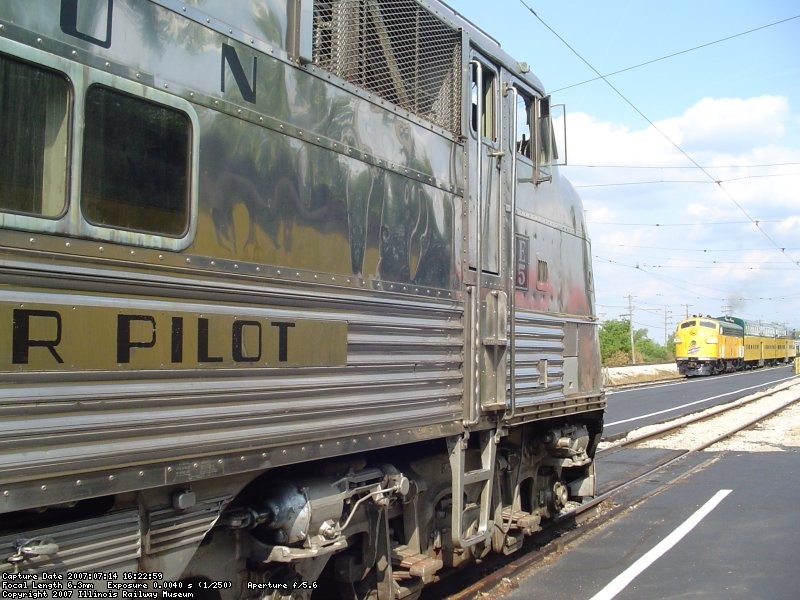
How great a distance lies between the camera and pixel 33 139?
265 cm

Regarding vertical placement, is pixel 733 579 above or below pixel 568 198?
below

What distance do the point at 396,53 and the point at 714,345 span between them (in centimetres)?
4256

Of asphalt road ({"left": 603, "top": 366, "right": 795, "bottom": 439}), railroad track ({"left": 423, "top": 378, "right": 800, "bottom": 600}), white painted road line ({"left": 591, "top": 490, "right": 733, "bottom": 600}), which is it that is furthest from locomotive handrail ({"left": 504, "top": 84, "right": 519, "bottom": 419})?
asphalt road ({"left": 603, "top": 366, "right": 795, "bottom": 439})

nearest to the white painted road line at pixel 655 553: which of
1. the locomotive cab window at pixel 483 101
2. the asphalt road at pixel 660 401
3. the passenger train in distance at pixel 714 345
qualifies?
the locomotive cab window at pixel 483 101

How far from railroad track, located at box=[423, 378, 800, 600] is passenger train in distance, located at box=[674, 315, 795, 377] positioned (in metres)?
20.7

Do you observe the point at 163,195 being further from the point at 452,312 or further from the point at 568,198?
the point at 568,198

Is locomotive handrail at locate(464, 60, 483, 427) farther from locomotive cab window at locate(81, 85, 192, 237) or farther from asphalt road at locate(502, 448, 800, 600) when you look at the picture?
locomotive cab window at locate(81, 85, 192, 237)

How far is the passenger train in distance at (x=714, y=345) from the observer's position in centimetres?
4322

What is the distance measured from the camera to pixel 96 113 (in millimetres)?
2838

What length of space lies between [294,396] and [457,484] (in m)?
1.84

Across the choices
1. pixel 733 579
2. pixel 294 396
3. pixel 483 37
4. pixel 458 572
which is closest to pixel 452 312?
pixel 294 396

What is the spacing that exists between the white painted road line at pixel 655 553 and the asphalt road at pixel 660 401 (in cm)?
596

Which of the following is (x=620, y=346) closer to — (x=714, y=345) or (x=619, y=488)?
(x=714, y=345)

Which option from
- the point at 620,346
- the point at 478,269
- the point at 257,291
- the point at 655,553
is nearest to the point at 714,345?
the point at 620,346
